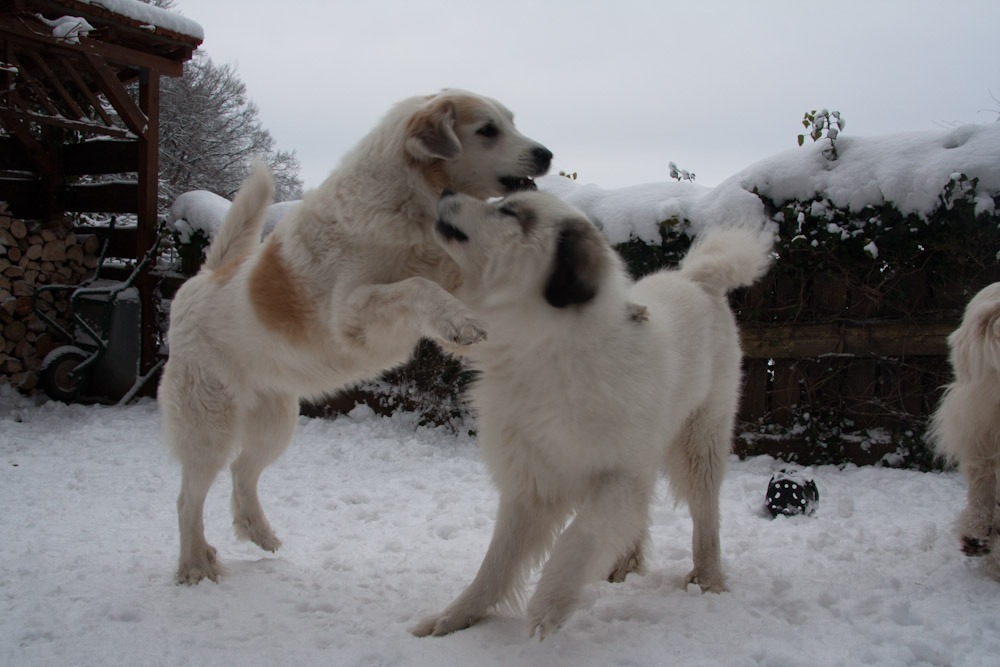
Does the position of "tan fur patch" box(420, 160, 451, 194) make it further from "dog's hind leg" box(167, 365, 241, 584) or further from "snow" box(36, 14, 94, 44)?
"snow" box(36, 14, 94, 44)

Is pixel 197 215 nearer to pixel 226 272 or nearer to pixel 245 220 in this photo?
pixel 245 220

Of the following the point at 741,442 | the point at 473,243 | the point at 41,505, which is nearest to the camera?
the point at 473,243

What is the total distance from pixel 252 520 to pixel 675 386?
86.6 inches

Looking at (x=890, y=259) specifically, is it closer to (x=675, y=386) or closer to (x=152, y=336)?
(x=675, y=386)

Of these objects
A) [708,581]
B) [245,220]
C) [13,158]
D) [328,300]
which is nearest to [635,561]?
[708,581]

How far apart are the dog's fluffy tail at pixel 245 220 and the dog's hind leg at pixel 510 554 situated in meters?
2.10

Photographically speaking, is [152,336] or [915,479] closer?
[915,479]

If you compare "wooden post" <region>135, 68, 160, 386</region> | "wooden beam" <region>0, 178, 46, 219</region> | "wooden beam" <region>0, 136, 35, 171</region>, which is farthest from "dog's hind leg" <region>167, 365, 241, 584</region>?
"wooden beam" <region>0, 136, 35, 171</region>

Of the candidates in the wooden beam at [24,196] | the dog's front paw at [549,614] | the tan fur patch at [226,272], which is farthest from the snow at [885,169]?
the wooden beam at [24,196]

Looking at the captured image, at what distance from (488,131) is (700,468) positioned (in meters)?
1.73

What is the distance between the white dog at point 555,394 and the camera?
2.24 m

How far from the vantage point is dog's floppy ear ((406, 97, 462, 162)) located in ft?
8.57

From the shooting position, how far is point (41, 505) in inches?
168

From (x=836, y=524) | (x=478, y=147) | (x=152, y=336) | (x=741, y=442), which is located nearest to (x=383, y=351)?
(x=478, y=147)
